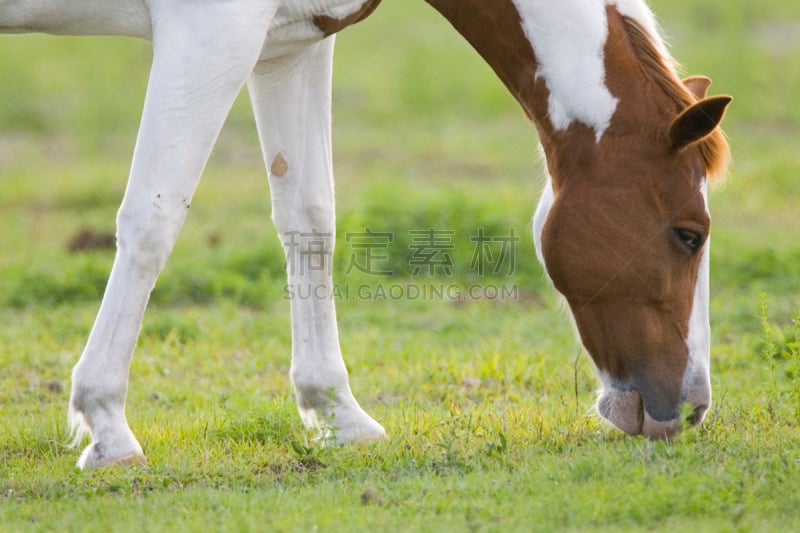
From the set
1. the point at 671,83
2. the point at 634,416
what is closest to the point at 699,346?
the point at 634,416

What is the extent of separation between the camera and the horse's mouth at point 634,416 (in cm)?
375

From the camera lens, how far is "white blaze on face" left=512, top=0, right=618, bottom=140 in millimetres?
3814

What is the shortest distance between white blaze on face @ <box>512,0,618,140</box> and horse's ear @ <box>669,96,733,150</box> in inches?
9.7

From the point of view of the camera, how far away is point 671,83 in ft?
12.6

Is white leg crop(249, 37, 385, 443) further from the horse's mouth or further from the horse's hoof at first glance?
the horse's mouth

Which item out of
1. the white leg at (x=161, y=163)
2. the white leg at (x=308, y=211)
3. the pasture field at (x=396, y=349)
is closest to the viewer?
the pasture field at (x=396, y=349)

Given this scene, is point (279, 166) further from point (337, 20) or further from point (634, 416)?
point (634, 416)

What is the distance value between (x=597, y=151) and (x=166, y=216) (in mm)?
1482

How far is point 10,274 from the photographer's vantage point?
7336 millimetres

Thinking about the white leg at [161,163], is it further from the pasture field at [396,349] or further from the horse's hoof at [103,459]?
the pasture field at [396,349]

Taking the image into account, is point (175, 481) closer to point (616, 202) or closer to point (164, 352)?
point (616, 202)

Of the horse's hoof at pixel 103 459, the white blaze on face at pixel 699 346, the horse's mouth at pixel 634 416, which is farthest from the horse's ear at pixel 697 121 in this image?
the horse's hoof at pixel 103 459

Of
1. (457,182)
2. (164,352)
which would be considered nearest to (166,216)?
(164,352)

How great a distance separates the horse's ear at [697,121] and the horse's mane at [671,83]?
0.32ft
